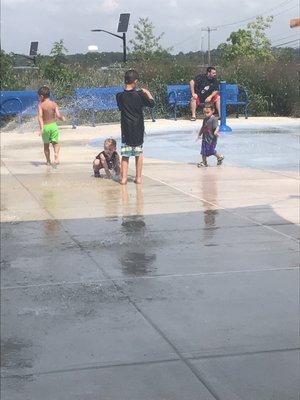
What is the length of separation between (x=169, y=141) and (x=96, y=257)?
1057 centimetres

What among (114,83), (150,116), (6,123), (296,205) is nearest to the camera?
(296,205)

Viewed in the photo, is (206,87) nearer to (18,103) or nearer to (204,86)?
(204,86)

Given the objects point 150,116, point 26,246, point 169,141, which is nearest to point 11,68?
point 150,116

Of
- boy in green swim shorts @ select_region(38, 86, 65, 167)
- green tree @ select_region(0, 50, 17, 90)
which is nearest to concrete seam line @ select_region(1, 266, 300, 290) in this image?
boy in green swim shorts @ select_region(38, 86, 65, 167)

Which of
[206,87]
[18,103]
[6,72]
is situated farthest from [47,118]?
[6,72]

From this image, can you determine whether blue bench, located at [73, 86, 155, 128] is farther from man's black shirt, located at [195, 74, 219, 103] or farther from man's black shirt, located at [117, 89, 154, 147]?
man's black shirt, located at [117, 89, 154, 147]

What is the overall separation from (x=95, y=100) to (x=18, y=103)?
2.37 meters

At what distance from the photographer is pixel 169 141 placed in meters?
16.4

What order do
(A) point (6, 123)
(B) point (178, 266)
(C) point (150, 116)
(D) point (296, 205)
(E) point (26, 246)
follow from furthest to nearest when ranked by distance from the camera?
(C) point (150, 116)
(A) point (6, 123)
(D) point (296, 205)
(E) point (26, 246)
(B) point (178, 266)

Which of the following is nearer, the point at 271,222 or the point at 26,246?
the point at 26,246

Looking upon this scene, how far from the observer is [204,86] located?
17.7 m

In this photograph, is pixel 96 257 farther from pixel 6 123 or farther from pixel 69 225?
pixel 6 123

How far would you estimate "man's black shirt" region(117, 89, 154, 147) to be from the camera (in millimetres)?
9961

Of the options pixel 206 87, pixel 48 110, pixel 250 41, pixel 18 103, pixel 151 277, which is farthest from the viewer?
pixel 250 41
